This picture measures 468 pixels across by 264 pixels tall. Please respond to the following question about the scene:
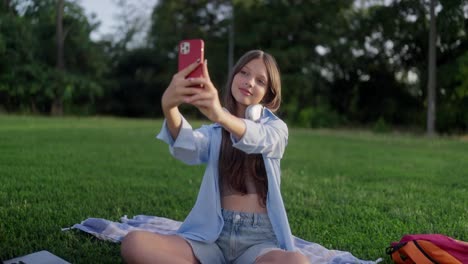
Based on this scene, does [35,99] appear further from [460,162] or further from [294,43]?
[460,162]

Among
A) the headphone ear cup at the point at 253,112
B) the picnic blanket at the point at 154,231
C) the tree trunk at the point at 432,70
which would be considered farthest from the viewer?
the tree trunk at the point at 432,70

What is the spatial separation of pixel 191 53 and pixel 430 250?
6.23 feet

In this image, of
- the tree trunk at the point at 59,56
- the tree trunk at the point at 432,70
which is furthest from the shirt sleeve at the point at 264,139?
the tree trunk at the point at 59,56

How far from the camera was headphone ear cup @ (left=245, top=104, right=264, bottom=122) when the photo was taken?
267cm

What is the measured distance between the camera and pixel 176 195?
209 inches

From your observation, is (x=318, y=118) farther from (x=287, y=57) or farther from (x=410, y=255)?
(x=410, y=255)

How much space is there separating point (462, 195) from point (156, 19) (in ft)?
93.4

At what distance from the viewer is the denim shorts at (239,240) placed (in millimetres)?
2701

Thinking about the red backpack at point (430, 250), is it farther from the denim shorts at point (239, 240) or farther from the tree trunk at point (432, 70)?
the tree trunk at point (432, 70)

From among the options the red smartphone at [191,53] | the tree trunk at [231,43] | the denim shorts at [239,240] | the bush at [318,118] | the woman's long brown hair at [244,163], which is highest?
the tree trunk at [231,43]

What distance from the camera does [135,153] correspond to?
8.88 metres

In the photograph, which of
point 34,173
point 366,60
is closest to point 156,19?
point 366,60

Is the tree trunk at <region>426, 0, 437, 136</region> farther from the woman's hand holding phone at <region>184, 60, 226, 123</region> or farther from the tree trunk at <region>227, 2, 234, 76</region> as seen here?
the woman's hand holding phone at <region>184, 60, 226, 123</region>

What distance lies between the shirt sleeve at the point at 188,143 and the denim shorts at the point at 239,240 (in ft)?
Result: 1.14
